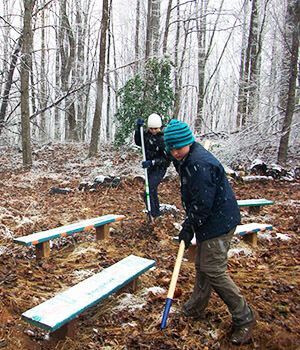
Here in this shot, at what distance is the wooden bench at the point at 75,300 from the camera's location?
120 inches

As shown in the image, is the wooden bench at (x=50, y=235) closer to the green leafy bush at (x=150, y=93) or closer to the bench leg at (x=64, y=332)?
the bench leg at (x=64, y=332)

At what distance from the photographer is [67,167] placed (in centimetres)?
1426

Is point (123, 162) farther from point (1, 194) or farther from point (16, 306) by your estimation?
point (16, 306)

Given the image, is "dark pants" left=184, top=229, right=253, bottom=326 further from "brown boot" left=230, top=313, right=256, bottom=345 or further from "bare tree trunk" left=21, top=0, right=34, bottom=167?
"bare tree trunk" left=21, top=0, right=34, bottom=167

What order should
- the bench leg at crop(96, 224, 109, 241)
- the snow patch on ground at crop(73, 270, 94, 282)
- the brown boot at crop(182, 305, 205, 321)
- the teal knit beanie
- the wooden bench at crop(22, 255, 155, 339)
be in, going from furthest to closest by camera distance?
the bench leg at crop(96, 224, 109, 241), the snow patch on ground at crop(73, 270, 94, 282), the brown boot at crop(182, 305, 205, 321), the teal knit beanie, the wooden bench at crop(22, 255, 155, 339)

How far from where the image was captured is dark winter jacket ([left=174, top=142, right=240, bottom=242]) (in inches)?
129

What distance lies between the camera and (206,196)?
3.25 m

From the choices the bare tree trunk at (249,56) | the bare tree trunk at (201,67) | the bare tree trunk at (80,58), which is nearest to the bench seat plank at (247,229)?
the bare tree trunk at (249,56)

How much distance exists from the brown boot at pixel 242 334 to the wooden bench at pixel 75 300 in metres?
1.23

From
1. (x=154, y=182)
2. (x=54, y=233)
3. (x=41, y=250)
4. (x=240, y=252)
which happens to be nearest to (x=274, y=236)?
(x=240, y=252)

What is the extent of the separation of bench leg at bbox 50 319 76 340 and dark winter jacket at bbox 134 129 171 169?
3.80 m

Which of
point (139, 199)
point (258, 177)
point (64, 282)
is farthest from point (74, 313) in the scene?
point (258, 177)

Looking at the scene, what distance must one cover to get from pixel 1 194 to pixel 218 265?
800cm

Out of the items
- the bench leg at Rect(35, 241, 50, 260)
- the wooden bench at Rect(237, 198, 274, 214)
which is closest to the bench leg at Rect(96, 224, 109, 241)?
the bench leg at Rect(35, 241, 50, 260)
